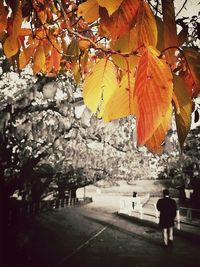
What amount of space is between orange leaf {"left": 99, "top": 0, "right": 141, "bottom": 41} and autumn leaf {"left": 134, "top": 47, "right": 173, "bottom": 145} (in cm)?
25

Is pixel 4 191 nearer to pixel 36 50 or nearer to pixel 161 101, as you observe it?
pixel 36 50

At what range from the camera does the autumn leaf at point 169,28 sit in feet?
3.55

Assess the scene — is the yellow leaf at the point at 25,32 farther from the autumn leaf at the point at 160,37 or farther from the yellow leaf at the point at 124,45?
the autumn leaf at the point at 160,37

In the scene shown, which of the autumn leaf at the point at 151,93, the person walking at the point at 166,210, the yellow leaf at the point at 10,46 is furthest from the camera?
the person walking at the point at 166,210

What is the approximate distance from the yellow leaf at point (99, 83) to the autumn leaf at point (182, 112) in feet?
1.06

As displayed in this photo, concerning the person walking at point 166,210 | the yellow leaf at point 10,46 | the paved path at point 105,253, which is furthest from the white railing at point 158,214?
the yellow leaf at point 10,46

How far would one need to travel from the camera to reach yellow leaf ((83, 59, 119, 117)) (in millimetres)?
1276

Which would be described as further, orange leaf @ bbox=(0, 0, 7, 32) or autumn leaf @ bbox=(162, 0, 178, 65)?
orange leaf @ bbox=(0, 0, 7, 32)

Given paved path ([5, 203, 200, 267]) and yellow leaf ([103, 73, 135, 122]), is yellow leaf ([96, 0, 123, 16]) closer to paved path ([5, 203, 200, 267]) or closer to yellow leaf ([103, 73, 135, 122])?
yellow leaf ([103, 73, 135, 122])

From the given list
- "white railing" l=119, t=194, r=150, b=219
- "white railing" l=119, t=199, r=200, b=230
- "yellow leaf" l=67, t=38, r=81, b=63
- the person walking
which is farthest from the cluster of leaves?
"white railing" l=119, t=194, r=150, b=219

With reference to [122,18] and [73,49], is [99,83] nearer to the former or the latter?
[122,18]

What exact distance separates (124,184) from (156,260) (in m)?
55.7

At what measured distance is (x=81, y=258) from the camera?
743 centimetres

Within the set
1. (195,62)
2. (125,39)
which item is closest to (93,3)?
(125,39)
